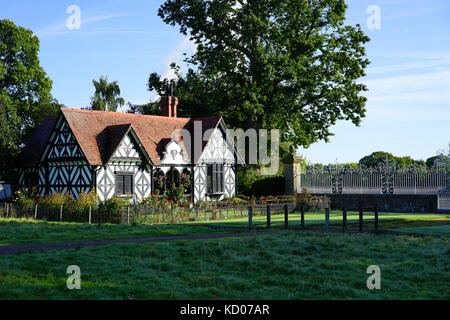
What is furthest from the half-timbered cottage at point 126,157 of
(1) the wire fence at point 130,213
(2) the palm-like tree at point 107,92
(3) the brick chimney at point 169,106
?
(2) the palm-like tree at point 107,92

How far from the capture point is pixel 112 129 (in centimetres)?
3117

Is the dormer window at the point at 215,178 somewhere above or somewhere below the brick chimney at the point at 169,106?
below

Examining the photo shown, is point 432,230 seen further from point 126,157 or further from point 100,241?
point 126,157

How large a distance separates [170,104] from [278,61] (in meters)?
8.45

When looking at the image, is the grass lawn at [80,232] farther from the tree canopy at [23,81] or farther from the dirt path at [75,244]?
the tree canopy at [23,81]

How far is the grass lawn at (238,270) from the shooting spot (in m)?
8.77

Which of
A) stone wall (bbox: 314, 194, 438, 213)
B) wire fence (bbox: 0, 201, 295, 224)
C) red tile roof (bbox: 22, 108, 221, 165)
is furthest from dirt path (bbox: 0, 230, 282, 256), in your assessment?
stone wall (bbox: 314, 194, 438, 213)

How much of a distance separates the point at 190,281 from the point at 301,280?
2.05 metres

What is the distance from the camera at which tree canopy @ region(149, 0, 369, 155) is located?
36.4 meters

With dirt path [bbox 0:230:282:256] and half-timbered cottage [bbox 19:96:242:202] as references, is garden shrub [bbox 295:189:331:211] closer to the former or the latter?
half-timbered cottage [bbox 19:96:242:202]

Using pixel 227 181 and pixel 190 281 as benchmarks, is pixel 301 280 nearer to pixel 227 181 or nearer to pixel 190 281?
pixel 190 281

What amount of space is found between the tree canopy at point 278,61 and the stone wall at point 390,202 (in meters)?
7.75
